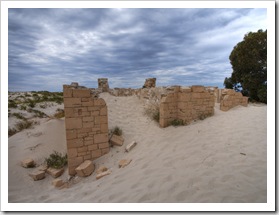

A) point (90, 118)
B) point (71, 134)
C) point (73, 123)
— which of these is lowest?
point (71, 134)

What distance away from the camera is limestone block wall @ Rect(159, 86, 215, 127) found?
24.3 feet

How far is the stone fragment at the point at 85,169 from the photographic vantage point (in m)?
5.35

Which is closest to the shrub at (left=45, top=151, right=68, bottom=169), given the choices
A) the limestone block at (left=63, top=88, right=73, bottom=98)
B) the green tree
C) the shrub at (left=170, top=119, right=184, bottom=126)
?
the limestone block at (left=63, top=88, right=73, bottom=98)

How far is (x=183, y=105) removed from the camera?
7453 mm

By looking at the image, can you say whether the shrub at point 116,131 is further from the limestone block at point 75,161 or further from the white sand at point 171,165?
the limestone block at point 75,161

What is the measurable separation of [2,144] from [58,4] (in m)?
2.78

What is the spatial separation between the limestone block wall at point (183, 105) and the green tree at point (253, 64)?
36.6 feet

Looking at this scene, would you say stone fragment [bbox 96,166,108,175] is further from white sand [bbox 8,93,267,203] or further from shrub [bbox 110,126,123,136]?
shrub [bbox 110,126,123,136]

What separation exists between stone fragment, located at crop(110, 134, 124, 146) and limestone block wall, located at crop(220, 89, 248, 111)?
5889mm

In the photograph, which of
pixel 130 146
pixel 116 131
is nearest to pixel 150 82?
pixel 116 131

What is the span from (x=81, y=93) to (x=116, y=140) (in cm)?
214

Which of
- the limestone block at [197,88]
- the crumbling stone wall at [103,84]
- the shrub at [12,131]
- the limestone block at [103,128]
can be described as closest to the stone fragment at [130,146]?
the limestone block at [103,128]

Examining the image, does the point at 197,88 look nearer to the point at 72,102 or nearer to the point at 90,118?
the point at 90,118

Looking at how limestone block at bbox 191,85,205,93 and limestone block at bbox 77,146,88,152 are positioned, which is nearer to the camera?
limestone block at bbox 77,146,88,152
